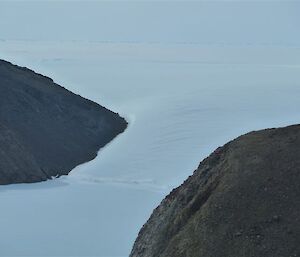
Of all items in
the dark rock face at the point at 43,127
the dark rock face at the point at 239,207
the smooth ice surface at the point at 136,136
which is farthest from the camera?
the dark rock face at the point at 43,127

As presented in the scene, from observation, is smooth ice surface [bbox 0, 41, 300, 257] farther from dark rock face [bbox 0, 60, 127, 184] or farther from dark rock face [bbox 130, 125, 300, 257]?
dark rock face [bbox 130, 125, 300, 257]

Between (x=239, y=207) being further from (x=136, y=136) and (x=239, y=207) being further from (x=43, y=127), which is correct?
(x=43, y=127)

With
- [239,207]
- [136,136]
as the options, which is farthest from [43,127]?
[239,207]

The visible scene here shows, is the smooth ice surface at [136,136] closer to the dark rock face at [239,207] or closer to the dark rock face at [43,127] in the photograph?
the dark rock face at [43,127]

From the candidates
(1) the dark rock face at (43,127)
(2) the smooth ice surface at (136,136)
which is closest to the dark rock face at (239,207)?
(2) the smooth ice surface at (136,136)

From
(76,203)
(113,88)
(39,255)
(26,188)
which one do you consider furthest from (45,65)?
(39,255)

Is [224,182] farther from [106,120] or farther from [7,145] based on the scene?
[106,120]
